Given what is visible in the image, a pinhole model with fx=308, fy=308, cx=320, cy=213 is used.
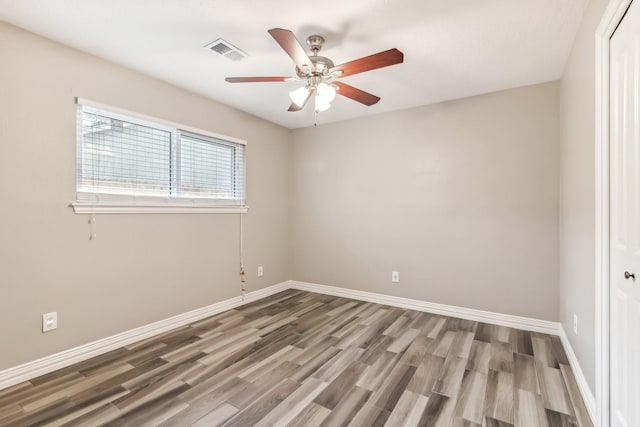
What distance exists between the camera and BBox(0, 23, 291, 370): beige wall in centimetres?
209

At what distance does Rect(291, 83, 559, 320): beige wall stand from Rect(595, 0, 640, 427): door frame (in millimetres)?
1444

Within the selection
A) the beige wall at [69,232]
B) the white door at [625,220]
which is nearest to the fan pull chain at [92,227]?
the beige wall at [69,232]

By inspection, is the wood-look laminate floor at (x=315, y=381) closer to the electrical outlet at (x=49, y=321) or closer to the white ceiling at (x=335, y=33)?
the electrical outlet at (x=49, y=321)

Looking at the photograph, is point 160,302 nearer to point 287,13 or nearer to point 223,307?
point 223,307

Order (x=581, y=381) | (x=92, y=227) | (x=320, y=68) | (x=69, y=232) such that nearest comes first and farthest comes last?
1. (x=581, y=381)
2. (x=320, y=68)
3. (x=69, y=232)
4. (x=92, y=227)

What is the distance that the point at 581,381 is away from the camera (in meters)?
2.01

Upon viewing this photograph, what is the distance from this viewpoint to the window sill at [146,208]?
2.44 m

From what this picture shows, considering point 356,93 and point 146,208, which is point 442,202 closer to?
point 356,93

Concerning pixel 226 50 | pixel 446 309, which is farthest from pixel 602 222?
pixel 226 50

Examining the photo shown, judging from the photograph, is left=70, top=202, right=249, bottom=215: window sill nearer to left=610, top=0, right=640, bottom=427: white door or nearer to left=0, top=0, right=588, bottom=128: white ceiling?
left=0, top=0, right=588, bottom=128: white ceiling

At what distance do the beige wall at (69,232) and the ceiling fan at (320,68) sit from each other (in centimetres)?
127

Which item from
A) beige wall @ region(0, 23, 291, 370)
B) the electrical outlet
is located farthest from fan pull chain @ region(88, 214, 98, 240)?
the electrical outlet

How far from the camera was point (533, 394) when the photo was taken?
1.98 metres

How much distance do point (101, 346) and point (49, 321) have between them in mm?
443
